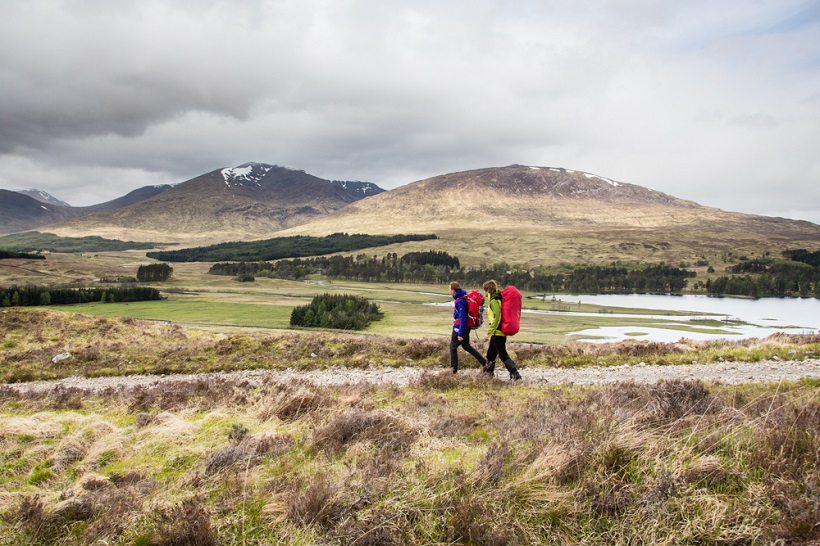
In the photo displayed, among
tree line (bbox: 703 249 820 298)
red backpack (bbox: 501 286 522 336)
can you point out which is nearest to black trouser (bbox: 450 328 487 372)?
red backpack (bbox: 501 286 522 336)

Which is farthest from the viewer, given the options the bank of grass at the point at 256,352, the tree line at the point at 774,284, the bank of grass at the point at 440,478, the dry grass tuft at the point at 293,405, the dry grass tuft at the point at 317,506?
the tree line at the point at 774,284

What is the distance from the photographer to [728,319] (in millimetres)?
73812

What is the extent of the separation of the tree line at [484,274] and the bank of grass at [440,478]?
127578 mm

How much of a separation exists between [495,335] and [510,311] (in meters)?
1.04

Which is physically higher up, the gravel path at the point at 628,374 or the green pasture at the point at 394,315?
the gravel path at the point at 628,374

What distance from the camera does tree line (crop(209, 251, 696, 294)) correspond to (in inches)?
5297

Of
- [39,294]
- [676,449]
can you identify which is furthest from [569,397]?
[39,294]

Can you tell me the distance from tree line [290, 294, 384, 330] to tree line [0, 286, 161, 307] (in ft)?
146

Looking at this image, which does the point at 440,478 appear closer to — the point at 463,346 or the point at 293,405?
the point at 293,405

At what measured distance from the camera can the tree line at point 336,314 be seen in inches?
2518

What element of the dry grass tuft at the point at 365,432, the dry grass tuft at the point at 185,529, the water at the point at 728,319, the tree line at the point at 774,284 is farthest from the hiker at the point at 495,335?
the tree line at the point at 774,284

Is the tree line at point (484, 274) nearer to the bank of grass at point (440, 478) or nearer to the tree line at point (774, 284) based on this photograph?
the tree line at point (774, 284)

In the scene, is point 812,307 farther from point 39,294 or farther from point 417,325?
point 39,294

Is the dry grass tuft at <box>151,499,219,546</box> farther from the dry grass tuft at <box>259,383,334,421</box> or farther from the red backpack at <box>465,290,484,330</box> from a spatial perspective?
the red backpack at <box>465,290,484,330</box>
